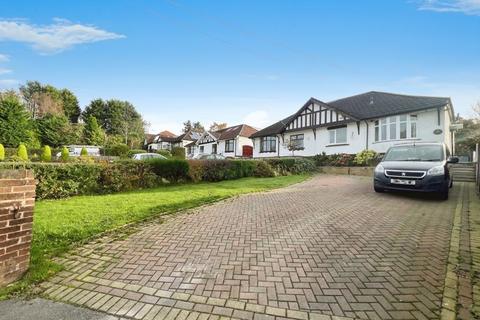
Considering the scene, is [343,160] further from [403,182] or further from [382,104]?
[403,182]

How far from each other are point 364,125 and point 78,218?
21.1 metres

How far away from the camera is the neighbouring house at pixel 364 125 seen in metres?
19.0

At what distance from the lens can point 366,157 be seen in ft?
64.6

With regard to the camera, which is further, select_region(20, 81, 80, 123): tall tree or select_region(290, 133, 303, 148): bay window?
select_region(20, 81, 80, 123): tall tree

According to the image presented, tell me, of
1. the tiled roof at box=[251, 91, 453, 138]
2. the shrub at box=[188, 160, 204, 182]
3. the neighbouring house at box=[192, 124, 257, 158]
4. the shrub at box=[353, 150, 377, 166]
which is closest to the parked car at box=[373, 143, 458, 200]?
the shrub at box=[188, 160, 204, 182]

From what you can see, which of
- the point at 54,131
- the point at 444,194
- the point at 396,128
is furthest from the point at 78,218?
the point at 54,131

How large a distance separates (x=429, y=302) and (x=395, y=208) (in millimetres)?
5056

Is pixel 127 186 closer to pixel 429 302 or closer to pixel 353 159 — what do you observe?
pixel 429 302

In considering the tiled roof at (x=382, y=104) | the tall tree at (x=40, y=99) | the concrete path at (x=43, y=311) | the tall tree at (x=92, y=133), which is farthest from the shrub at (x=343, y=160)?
the tall tree at (x=40, y=99)

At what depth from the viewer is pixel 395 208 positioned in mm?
7617

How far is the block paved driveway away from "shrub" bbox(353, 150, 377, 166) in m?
13.6

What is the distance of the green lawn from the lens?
396 cm

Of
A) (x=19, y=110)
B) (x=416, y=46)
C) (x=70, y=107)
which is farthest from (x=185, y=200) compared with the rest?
(x=70, y=107)

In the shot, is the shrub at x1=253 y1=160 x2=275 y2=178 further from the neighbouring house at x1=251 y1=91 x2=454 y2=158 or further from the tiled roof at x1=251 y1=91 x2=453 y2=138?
the tiled roof at x1=251 y1=91 x2=453 y2=138
